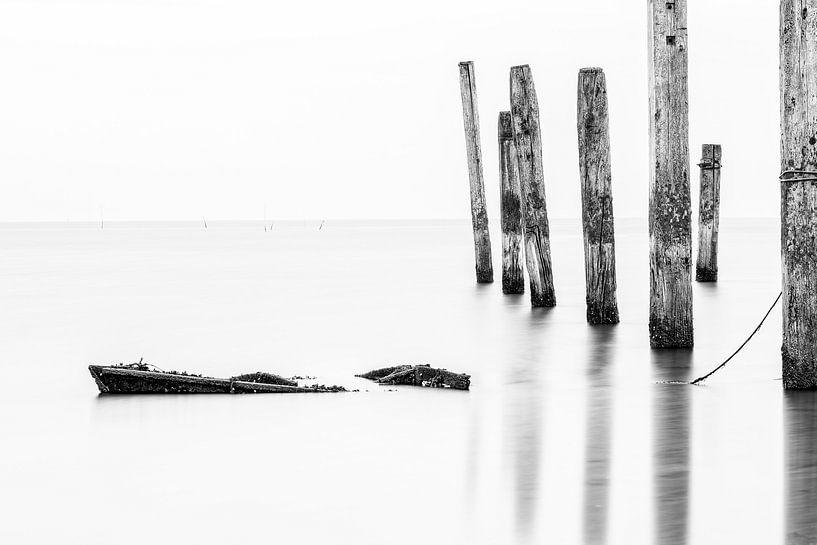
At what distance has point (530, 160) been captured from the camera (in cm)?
1219

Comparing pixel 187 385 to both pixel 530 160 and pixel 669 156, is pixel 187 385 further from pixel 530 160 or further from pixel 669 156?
pixel 530 160

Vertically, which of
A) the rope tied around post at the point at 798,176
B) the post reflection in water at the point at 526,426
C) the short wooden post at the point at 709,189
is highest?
the rope tied around post at the point at 798,176

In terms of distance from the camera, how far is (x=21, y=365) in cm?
1066

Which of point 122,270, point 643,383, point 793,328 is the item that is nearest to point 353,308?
point 643,383

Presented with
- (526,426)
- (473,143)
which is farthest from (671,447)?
(473,143)

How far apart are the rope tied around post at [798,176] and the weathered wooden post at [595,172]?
3447 mm

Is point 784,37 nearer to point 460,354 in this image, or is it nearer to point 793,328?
point 793,328

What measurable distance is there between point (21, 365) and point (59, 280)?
1483 centimetres

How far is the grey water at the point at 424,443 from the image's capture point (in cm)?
480

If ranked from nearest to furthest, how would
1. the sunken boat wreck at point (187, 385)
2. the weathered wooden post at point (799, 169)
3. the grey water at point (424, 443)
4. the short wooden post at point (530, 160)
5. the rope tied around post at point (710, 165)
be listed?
1. the grey water at point (424, 443)
2. the weathered wooden post at point (799, 169)
3. the sunken boat wreck at point (187, 385)
4. the short wooden post at point (530, 160)
5. the rope tied around post at point (710, 165)

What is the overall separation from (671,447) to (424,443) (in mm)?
1407

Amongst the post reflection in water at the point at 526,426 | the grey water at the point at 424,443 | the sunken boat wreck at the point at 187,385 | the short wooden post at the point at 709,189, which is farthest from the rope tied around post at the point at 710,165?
the sunken boat wreck at the point at 187,385

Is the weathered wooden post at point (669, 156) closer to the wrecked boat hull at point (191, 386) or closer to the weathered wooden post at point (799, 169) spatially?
the weathered wooden post at point (799, 169)

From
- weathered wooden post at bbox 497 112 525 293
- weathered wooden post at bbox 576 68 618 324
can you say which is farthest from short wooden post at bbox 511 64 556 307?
weathered wooden post at bbox 497 112 525 293
